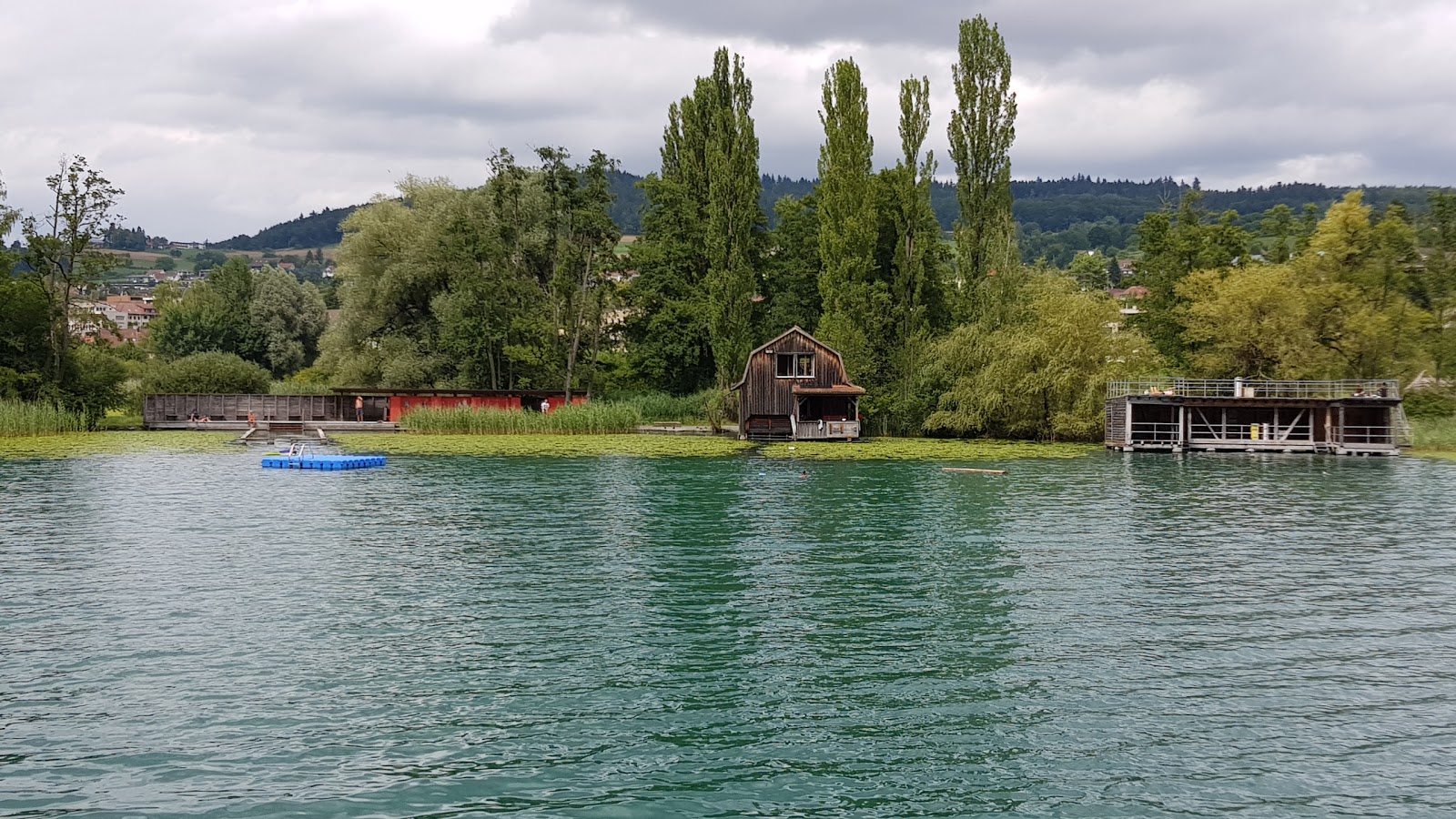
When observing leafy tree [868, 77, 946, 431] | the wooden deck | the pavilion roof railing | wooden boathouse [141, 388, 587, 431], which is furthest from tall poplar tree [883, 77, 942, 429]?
the wooden deck

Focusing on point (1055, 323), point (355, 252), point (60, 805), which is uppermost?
point (355, 252)

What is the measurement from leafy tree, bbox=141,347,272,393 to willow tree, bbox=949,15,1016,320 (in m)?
60.0

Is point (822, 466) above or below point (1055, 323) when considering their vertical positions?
below

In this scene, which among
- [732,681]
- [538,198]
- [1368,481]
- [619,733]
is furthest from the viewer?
[538,198]

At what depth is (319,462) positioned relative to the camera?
55.9 m

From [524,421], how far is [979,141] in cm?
3843

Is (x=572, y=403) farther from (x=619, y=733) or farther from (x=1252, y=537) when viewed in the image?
(x=619, y=733)

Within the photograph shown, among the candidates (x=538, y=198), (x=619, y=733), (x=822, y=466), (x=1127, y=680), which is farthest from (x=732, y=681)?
(x=538, y=198)

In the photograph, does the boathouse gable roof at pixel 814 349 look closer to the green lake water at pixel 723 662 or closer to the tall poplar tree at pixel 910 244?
the tall poplar tree at pixel 910 244

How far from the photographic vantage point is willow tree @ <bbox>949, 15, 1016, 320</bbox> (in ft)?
260

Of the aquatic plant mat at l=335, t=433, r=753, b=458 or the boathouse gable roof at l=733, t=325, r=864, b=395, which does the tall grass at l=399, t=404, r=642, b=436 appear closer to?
the aquatic plant mat at l=335, t=433, r=753, b=458

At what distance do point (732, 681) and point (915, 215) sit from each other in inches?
2528

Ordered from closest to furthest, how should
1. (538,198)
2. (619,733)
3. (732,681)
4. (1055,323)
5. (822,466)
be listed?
(619,733) < (732,681) < (822,466) < (1055,323) < (538,198)

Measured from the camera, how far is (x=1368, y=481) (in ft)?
171
